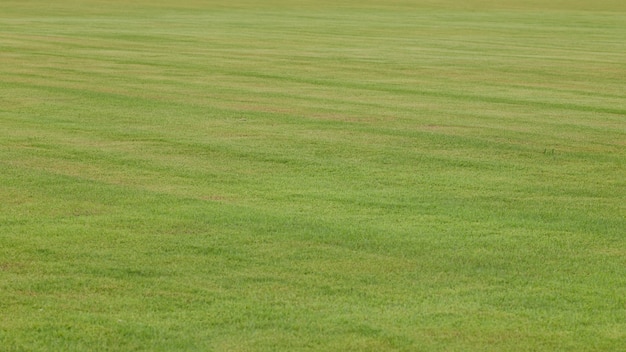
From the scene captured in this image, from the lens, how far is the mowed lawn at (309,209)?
8273 mm

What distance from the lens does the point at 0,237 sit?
10516 mm

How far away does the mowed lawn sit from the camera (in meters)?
8.27

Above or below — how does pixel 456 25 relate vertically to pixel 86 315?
below

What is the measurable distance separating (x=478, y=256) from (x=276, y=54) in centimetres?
2263

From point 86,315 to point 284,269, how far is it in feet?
6.18

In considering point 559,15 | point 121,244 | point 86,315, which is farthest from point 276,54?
point 559,15

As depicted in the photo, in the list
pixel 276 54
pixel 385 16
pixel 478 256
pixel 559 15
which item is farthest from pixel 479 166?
pixel 559 15

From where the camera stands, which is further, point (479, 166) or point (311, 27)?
point (311, 27)

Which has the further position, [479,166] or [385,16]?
[385,16]

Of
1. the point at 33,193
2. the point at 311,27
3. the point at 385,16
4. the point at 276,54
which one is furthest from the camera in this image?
the point at 385,16

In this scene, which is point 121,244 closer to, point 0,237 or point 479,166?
point 0,237

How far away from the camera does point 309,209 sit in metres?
11.9

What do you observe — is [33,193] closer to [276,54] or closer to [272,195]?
[272,195]

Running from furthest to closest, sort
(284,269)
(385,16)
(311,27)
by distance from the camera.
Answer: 1. (385,16)
2. (311,27)
3. (284,269)
